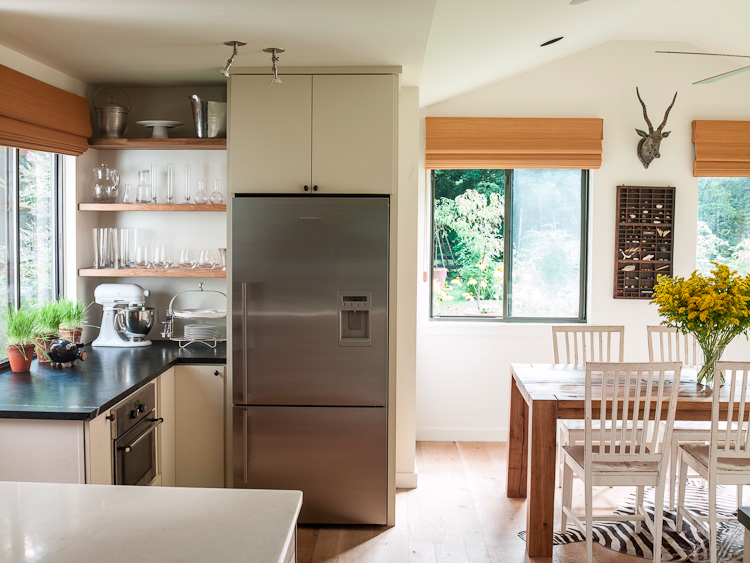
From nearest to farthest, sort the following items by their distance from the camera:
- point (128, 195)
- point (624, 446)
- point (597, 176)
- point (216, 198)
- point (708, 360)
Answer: point (624, 446), point (708, 360), point (216, 198), point (128, 195), point (597, 176)

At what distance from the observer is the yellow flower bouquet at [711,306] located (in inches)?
126

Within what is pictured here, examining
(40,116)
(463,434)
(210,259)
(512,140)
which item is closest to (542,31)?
(512,140)

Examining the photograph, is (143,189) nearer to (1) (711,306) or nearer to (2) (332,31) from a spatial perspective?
(2) (332,31)

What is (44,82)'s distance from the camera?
331cm

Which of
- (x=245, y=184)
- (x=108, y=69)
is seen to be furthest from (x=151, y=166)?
(x=245, y=184)

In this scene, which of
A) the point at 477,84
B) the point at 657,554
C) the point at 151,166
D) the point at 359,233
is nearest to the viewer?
the point at 657,554

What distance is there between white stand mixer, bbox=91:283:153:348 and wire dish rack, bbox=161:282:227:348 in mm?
136

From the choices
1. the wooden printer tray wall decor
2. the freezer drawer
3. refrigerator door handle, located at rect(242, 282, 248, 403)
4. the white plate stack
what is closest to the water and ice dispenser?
the freezer drawer

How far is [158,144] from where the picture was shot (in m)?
3.64

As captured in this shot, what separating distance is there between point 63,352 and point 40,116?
1131 millimetres

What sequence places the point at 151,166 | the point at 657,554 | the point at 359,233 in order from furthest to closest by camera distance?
the point at 151,166 < the point at 359,233 < the point at 657,554

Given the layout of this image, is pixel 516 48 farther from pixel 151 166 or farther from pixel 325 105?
pixel 151 166

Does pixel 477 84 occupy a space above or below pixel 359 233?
above

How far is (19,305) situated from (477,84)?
10.5 feet
